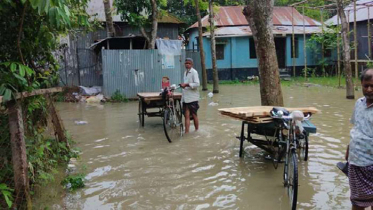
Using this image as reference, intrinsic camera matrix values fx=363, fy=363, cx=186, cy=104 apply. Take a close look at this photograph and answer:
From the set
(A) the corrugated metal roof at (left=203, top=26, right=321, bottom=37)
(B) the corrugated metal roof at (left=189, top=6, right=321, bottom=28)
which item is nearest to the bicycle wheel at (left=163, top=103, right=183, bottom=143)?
(A) the corrugated metal roof at (left=203, top=26, right=321, bottom=37)

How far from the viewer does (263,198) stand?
471cm

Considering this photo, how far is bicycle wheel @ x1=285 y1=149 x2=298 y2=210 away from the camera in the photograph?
412 cm

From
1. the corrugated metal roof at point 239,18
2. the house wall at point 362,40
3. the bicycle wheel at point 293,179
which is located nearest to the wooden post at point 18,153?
the bicycle wheel at point 293,179

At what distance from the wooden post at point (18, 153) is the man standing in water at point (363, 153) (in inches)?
133

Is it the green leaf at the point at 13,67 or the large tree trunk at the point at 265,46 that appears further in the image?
the large tree trunk at the point at 265,46

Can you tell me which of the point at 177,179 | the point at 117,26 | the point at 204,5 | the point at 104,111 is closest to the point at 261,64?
the point at 177,179

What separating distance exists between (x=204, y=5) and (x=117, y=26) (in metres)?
6.26

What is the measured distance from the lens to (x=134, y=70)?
50.5ft

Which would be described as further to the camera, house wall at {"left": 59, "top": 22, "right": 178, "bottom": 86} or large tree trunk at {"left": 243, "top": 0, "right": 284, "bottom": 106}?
house wall at {"left": 59, "top": 22, "right": 178, "bottom": 86}

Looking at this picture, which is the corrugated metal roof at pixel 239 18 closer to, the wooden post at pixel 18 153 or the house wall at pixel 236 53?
the house wall at pixel 236 53

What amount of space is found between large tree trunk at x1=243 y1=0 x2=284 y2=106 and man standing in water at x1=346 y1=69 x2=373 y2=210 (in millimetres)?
3658

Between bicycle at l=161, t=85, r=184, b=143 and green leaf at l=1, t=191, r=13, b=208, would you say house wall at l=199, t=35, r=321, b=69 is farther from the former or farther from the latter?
green leaf at l=1, t=191, r=13, b=208

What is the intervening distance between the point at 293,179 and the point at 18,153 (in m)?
3.09

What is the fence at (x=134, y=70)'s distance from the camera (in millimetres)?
15188
